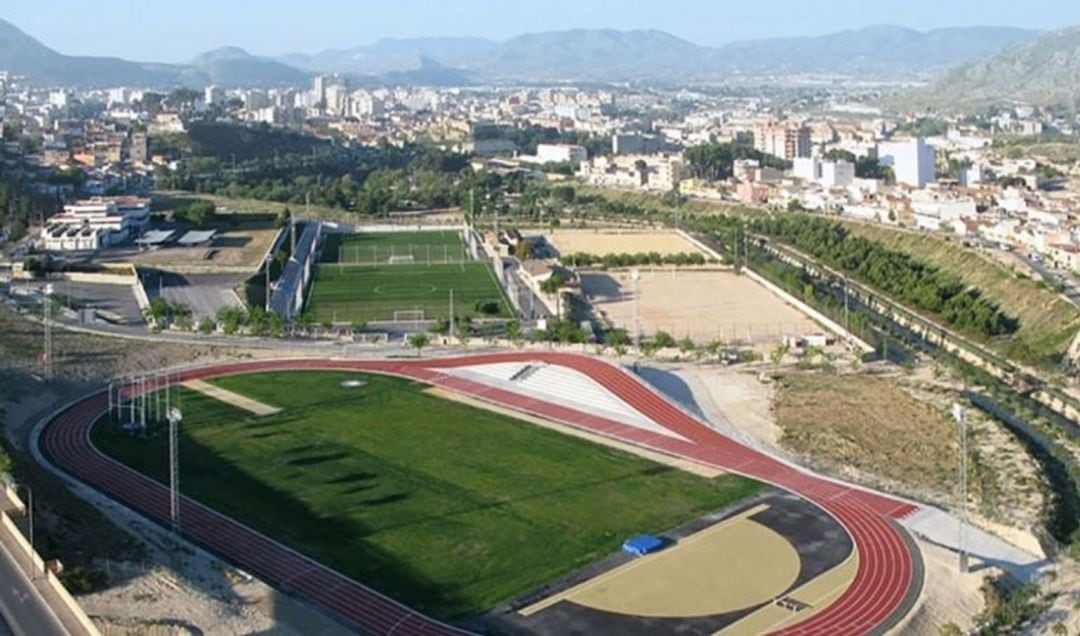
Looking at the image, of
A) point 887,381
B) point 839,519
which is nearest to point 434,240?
point 887,381

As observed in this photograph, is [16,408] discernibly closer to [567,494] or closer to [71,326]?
[71,326]

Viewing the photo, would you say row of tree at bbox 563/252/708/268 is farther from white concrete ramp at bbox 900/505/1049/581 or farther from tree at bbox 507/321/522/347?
white concrete ramp at bbox 900/505/1049/581

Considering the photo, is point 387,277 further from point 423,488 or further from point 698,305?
point 423,488

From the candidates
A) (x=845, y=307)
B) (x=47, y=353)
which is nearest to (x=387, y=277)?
(x=845, y=307)

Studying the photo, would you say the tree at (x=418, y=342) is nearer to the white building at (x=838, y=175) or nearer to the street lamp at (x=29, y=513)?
the street lamp at (x=29, y=513)

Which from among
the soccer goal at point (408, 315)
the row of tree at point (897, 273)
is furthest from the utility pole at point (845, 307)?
the soccer goal at point (408, 315)
